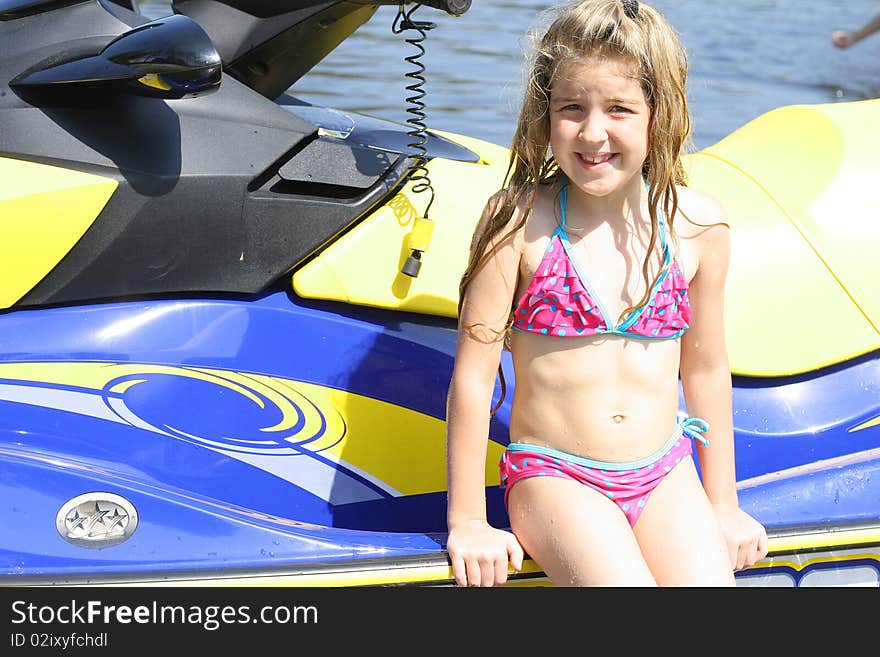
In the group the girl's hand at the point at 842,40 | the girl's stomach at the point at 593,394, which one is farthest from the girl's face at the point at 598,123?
the girl's hand at the point at 842,40

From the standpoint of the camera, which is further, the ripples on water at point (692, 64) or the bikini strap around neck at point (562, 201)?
the ripples on water at point (692, 64)

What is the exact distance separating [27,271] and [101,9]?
45cm

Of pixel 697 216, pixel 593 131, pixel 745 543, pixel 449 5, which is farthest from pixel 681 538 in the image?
pixel 449 5

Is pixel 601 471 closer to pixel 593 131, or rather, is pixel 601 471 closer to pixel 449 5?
pixel 593 131

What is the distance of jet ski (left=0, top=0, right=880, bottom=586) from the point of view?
1.66 m

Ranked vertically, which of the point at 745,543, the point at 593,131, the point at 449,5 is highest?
the point at 449,5

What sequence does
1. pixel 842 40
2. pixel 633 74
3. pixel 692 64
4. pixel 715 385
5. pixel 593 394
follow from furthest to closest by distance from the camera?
1. pixel 692 64
2. pixel 842 40
3. pixel 715 385
4. pixel 593 394
5. pixel 633 74

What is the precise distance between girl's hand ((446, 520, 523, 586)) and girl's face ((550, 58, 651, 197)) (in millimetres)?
518

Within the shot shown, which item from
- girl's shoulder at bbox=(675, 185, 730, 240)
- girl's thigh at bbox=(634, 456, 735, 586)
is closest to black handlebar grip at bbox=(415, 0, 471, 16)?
girl's shoulder at bbox=(675, 185, 730, 240)

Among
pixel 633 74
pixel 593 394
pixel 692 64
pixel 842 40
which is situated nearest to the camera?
pixel 633 74

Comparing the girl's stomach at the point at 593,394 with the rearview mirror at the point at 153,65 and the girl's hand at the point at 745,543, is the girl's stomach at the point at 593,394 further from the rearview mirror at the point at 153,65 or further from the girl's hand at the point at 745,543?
the rearview mirror at the point at 153,65

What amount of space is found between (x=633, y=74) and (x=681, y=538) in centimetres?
66

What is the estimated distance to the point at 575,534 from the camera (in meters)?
1.64

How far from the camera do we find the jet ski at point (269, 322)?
1.66 metres
